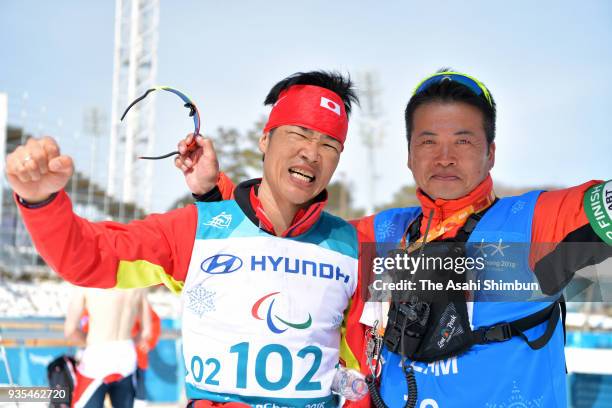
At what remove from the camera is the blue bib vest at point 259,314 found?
2.15 meters

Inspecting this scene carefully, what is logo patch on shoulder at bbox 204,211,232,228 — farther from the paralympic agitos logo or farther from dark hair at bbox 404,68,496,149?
dark hair at bbox 404,68,496,149

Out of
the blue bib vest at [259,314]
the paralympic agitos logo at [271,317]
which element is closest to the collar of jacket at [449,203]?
the blue bib vest at [259,314]

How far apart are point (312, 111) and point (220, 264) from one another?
623mm

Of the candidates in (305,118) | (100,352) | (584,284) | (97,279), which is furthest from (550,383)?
(100,352)

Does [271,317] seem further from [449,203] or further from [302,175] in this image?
[449,203]

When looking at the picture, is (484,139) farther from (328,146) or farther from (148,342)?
(148,342)

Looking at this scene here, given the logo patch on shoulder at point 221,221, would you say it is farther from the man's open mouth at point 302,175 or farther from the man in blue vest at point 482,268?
the man in blue vest at point 482,268

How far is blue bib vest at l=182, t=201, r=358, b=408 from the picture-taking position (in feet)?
7.04

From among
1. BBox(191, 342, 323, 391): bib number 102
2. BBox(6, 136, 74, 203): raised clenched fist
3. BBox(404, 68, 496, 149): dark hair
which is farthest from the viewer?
BBox(404, 68, 496, 149): dark hair

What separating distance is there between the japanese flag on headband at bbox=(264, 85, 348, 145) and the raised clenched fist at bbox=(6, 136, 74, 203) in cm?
91

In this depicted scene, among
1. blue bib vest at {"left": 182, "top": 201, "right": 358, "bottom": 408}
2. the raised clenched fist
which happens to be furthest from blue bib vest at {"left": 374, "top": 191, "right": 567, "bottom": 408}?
the raised clenched fist

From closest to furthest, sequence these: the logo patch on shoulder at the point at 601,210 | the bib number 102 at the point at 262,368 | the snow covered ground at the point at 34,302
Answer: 1. the logo patch on shoulder at the point at 601,210
2. the bib number 102 at the point at 262,368
3. the snow covered ground at the point at 34,302

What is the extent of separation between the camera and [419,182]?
2.45 m

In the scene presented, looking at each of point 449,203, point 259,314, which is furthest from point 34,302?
point 449,203
